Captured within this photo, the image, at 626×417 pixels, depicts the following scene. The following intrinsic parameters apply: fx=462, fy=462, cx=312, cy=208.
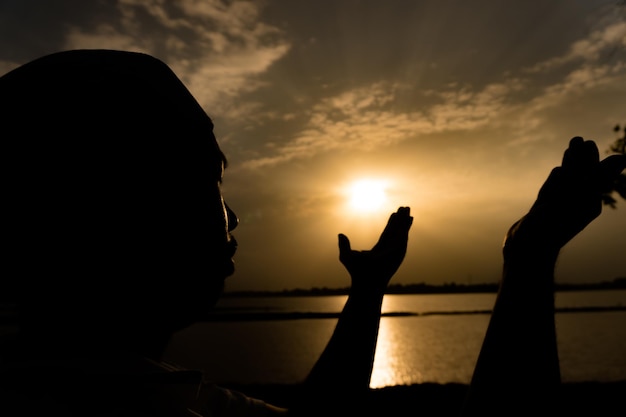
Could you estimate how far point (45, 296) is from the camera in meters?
0.90

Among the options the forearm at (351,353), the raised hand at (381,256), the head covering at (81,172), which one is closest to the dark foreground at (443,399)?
the raised hand at (381,256)

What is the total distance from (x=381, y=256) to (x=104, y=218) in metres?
0.66

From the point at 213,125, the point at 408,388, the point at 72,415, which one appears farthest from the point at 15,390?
the point at 408,388

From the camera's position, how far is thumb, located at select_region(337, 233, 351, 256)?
1261mm

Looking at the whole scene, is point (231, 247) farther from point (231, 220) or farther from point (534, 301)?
point (534, 301)

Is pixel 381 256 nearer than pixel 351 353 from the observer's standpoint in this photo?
No

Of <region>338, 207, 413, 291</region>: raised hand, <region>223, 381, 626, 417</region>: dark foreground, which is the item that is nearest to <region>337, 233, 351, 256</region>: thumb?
<region>338, 207, 413, 291</region>: raised hand

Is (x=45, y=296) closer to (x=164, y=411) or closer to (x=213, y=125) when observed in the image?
(x=164, y=411)

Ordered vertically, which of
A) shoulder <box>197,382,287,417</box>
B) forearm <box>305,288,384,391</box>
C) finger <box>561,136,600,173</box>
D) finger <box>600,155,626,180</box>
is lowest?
shoulder <box>197,382,287,417</box>

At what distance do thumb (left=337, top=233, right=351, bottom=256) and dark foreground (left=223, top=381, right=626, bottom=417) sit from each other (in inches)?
432

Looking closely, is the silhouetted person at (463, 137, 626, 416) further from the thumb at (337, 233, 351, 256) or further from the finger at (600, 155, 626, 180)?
the thumb at (337, 233, 351, 256)

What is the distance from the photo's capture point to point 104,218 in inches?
35.5

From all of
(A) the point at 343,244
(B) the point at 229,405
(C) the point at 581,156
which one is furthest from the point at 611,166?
(B) the point at 229,405

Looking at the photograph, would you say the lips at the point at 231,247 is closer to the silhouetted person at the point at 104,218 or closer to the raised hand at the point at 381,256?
the silhouetted person at the point at 104,218
